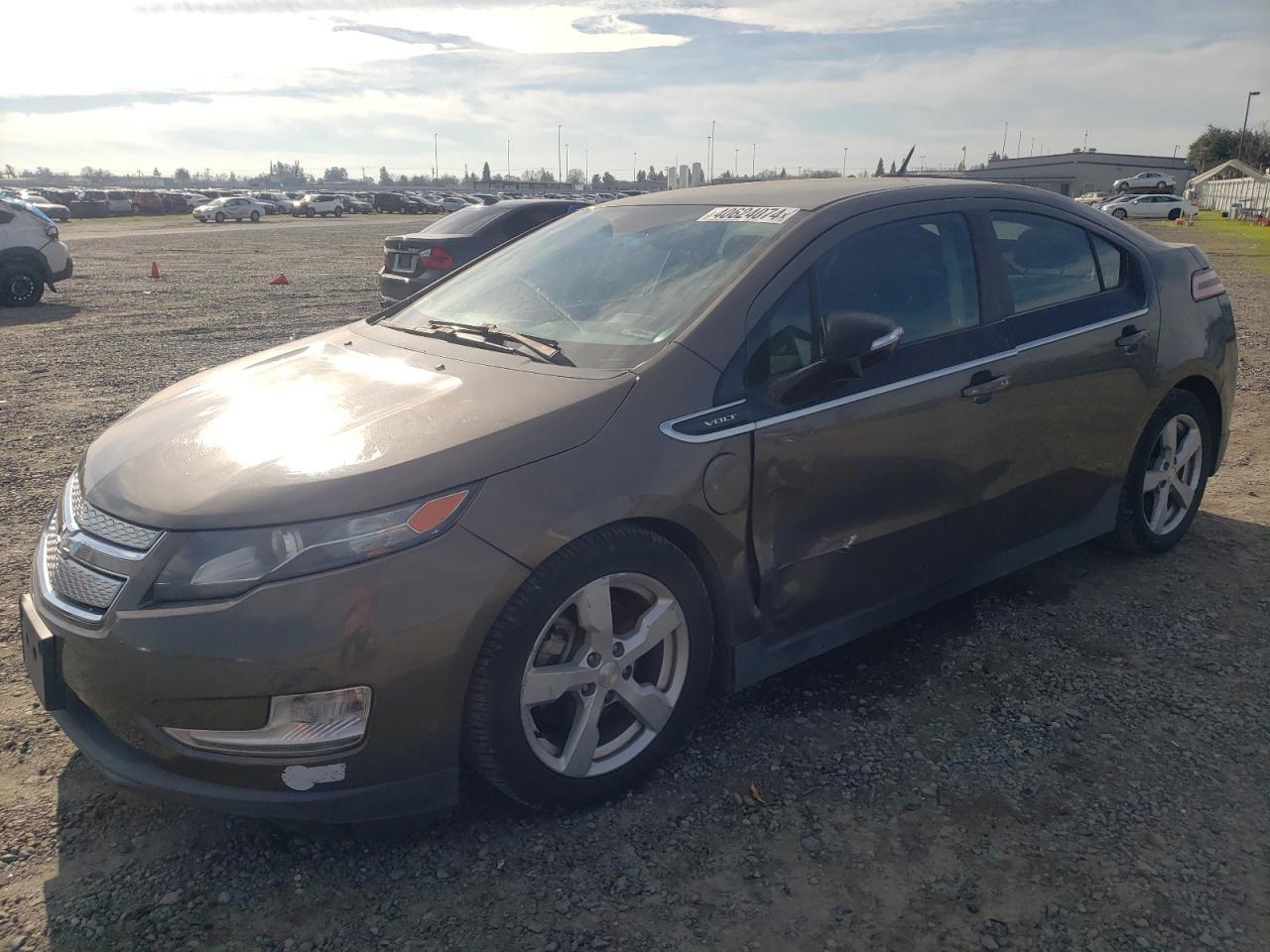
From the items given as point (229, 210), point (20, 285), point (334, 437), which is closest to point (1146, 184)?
point (229, 210)

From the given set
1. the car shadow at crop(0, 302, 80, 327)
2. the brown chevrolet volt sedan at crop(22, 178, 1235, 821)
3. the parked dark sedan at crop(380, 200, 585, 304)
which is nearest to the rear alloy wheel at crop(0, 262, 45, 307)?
the car shadow at crop(0, 302, 80, 327)

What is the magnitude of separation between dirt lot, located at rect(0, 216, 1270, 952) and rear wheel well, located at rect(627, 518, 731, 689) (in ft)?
0.98

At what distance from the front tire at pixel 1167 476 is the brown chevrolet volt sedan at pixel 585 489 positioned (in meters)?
0.19

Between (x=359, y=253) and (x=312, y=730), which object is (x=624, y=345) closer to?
(x=312, y=730)

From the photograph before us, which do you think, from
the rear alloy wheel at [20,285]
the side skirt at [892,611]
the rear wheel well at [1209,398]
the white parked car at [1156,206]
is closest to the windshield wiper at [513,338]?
the side skirt at [892,611]

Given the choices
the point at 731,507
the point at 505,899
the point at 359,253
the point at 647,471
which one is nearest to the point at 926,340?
the point at 731,507

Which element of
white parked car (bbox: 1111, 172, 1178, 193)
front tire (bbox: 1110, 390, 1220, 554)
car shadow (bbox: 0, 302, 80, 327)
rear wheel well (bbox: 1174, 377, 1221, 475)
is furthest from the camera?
white parked car (bbox: 1111, 172, 1178, 193)

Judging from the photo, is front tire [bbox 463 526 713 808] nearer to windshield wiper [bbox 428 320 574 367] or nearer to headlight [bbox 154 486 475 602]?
headlight [bbox 154 486 475 602]

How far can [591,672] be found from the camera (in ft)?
8.85

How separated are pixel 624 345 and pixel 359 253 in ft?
83.0

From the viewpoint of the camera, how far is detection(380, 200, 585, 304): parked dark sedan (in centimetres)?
1020

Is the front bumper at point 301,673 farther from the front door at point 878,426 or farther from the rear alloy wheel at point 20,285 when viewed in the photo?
the rear alloy wheel at point 20,285

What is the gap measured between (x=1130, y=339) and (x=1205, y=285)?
2.58ft

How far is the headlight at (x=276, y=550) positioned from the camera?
7.63 feet
